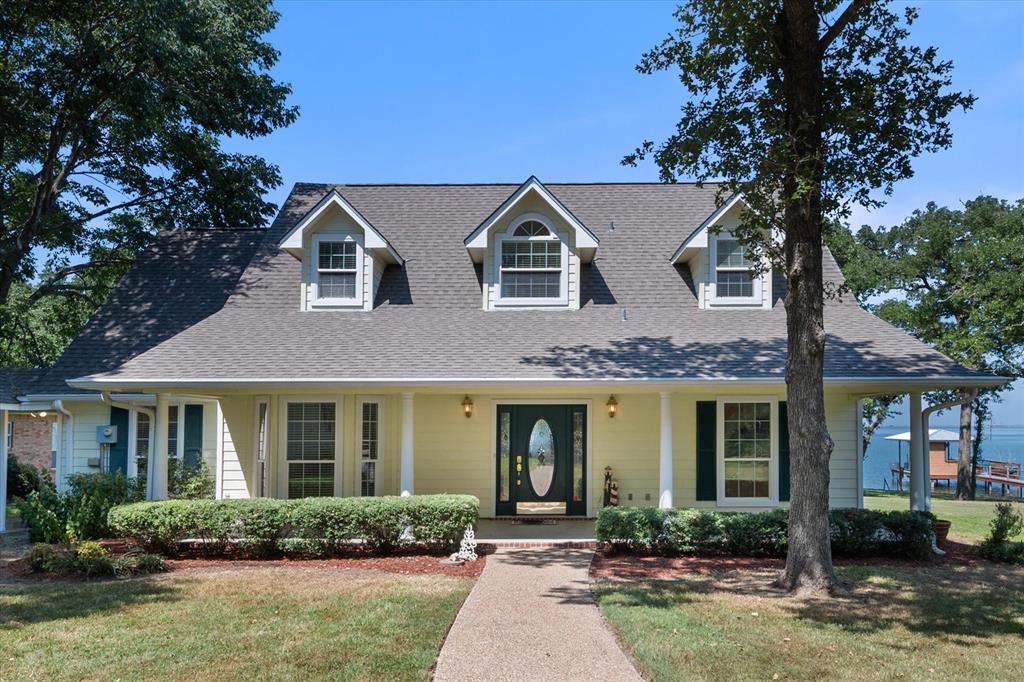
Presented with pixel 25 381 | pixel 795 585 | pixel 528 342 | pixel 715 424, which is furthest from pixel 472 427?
pixel 25 381

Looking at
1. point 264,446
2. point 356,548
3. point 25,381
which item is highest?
point 25,381

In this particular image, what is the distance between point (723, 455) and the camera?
13141 mm

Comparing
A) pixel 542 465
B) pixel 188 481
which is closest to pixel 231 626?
pixel 188 481

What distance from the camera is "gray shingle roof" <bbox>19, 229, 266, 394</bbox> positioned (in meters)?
14.5

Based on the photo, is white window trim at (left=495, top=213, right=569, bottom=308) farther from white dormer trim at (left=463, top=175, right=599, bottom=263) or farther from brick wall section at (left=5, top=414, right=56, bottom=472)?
brick wall section at (left=5, top=414, right=56, bottom=472)

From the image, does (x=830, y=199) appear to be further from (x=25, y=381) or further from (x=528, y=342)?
(x=25, y=381)

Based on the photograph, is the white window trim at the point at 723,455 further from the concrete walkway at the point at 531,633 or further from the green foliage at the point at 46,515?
the green foliage at the point at 46,515

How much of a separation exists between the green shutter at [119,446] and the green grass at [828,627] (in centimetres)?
1022

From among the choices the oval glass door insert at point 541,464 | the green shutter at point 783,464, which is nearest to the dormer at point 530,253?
the oval glass door insert at point 541,464

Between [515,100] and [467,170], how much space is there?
5.15 m

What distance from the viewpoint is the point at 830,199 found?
406 inches

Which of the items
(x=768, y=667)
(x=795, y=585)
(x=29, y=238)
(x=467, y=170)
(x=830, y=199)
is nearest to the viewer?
(x=768, y=667)

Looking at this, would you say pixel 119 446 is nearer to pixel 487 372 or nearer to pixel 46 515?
pixel 46 515

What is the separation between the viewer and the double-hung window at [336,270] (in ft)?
47.3
